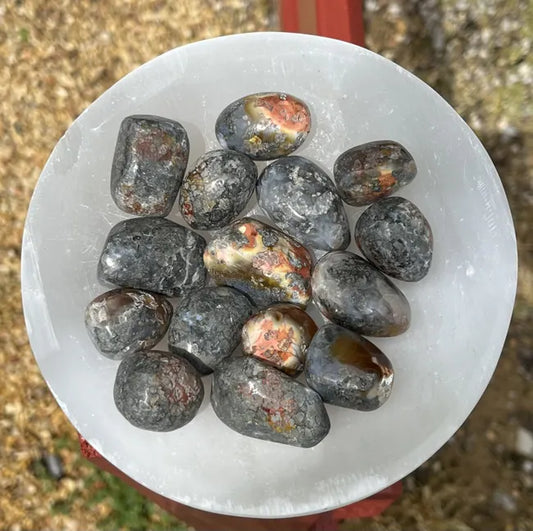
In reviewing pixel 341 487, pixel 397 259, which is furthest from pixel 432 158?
pixel 341 487

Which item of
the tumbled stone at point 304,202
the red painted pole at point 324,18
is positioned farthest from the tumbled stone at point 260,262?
the red painted pole at point 324,18

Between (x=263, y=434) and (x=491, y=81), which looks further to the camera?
(x=491, y=81)

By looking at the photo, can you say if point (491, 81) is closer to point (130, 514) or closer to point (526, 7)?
point (526, 7)

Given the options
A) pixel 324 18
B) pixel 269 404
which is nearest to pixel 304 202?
pixel 269 404

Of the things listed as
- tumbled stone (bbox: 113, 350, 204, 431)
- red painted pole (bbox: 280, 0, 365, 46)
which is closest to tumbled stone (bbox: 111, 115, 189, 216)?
tumbled stone (bbox: 113, 350, 204, 431)

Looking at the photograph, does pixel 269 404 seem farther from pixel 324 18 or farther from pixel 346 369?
pixel 324 18
